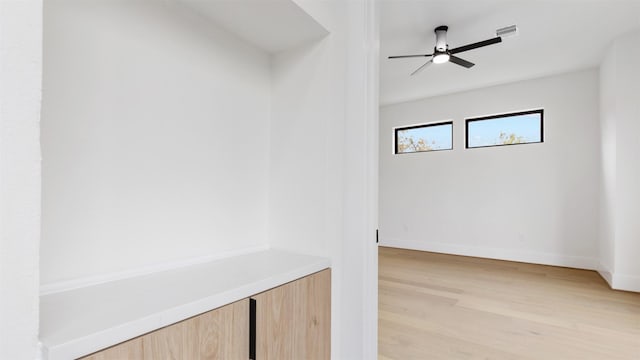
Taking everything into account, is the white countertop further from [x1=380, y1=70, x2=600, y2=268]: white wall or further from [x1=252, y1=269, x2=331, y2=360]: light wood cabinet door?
[x1=380, y1=70, x2=600, y2=268]: white wall

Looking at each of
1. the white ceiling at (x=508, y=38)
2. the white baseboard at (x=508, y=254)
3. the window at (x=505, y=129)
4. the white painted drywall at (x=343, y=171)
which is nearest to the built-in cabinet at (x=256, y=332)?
the white painted drywall at (x=343, y=171)

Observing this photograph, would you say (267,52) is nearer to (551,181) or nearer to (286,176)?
(286,176)

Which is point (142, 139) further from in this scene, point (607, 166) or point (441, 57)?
point (607, 166)

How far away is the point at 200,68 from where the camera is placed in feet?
4.14

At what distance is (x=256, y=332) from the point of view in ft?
3.22

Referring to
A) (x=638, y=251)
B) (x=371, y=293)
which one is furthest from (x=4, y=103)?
(x=638, y=251)

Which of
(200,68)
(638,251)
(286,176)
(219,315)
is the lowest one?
(638,251)

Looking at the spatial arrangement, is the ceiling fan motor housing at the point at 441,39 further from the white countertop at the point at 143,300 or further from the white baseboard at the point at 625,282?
the white baseboard at the point at 625,282

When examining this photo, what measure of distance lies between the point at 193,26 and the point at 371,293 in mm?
1324

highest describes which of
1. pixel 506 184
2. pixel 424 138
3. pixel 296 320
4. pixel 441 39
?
pixel 441 39

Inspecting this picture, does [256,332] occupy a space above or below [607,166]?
below

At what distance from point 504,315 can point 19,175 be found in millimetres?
3149

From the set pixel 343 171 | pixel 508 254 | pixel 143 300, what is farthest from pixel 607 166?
pixel 143 300

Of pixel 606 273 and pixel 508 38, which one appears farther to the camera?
pixel 606 273
